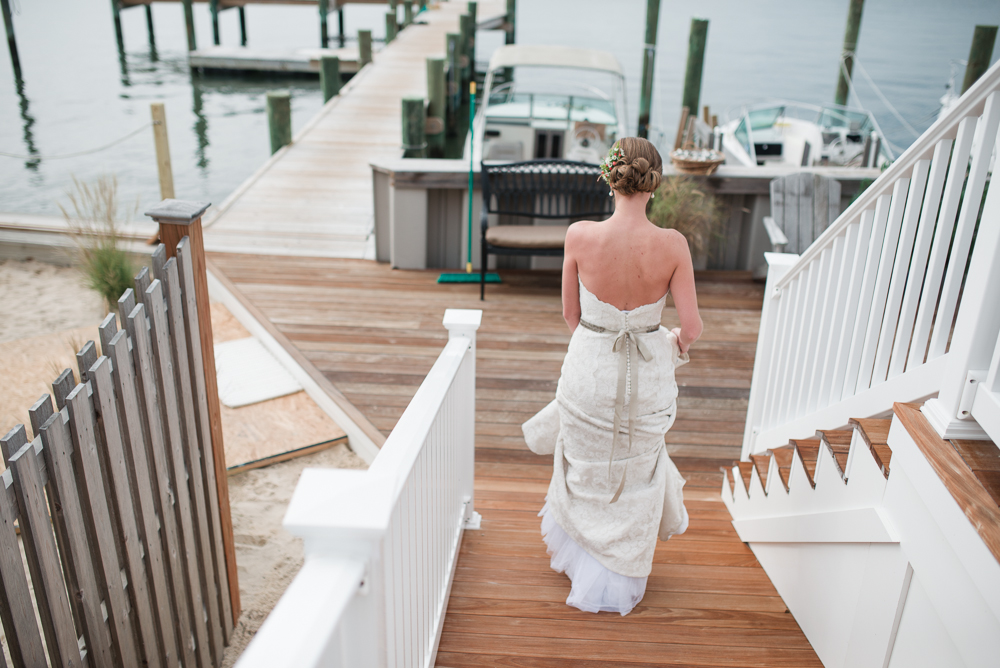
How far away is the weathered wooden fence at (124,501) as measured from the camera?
5.24ft

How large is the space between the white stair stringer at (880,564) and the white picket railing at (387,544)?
1128mm

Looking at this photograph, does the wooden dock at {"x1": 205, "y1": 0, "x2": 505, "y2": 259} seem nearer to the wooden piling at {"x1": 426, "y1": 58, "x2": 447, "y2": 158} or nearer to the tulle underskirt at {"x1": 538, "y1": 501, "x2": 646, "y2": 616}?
the wooden piling at {"x1": 426, "y1": 58, "x2": 447, "y2": 158}

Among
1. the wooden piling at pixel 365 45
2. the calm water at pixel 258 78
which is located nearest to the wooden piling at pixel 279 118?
the calm water at pixel 258 78

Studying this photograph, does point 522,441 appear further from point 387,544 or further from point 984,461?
point 387,544

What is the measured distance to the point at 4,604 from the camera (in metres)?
1.54

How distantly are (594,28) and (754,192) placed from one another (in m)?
40.5

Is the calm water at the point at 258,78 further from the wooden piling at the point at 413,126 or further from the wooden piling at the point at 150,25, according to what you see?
the wooden piling at the point at 413,126

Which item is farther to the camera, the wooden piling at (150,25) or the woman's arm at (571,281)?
the wooden piling at (150,25)

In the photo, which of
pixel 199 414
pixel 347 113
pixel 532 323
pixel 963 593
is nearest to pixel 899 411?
pixel 963 593

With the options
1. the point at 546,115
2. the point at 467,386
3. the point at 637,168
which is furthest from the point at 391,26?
the point at 637,168

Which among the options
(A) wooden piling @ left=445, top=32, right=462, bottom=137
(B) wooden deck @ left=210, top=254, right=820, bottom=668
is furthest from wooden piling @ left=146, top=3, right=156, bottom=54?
(B) wooden deck @ left=210, top=254, right=820, bottom=668

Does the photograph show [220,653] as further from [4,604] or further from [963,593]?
[963,593]

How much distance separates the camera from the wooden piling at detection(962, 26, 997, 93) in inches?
479

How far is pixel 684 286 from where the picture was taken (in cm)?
223
